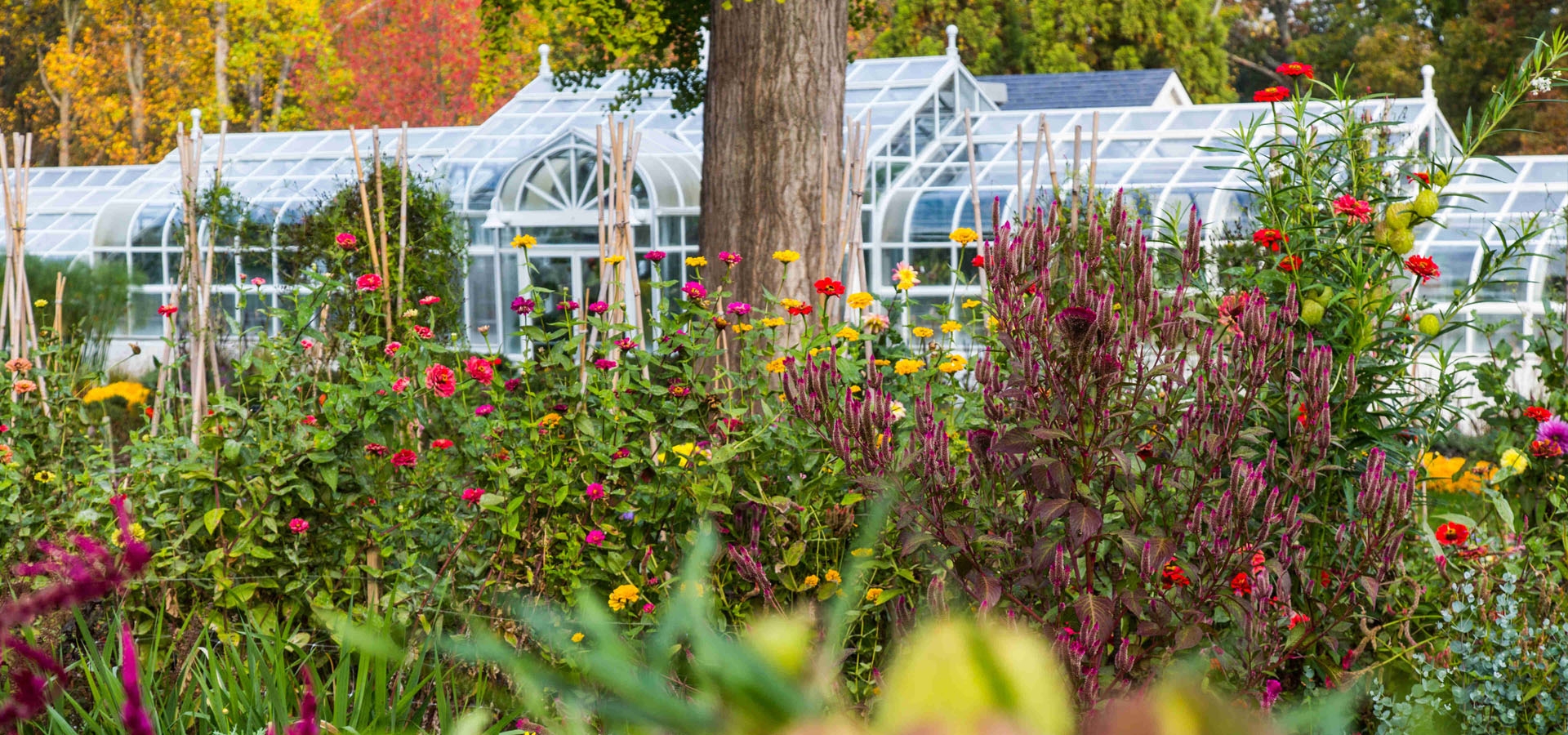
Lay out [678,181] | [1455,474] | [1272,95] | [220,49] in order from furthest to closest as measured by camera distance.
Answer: [220,49] < [678,181] < [1455,474] < [1272,95]

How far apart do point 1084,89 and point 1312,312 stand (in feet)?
54.7

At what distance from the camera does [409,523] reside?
10.9 feet

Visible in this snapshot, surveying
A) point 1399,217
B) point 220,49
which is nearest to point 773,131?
point 1399,217

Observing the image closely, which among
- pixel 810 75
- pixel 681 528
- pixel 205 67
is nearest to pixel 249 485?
pixel 681 528

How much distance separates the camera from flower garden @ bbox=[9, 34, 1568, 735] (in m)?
2.36

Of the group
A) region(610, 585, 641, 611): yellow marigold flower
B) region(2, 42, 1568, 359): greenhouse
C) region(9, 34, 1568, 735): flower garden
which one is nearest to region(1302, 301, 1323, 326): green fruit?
region(9, 34, 1568, 735): flower garden

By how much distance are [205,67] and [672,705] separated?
2291 centimetres

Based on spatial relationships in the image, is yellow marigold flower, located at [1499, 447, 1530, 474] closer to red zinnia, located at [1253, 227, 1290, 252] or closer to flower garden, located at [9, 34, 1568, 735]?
flower garden, located at [9, 34, 1568, 735]

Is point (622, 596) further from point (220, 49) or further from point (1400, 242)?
point (220, 49)

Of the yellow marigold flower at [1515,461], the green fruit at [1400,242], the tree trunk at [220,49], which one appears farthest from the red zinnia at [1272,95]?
the tree trunk at [220,49]

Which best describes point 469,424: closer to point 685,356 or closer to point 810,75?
point 685,356

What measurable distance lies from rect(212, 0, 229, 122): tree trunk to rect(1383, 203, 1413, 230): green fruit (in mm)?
19262

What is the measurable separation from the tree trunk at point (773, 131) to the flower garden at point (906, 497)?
1556 mm

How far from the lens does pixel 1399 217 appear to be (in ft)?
9.65
